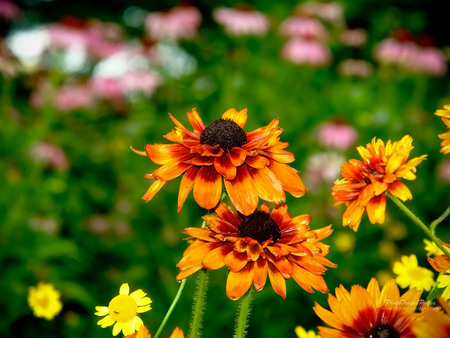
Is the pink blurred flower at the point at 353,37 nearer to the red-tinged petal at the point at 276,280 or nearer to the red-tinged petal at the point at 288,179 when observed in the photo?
the red-tinged petal at the point at 288,179

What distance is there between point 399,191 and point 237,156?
204mm

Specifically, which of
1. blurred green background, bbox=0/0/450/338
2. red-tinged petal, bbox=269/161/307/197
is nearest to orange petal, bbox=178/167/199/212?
red-tinged petal, bbox=269/161/307/197

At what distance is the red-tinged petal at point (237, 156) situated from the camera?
625mm

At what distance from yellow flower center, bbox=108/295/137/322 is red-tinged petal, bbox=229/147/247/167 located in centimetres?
22

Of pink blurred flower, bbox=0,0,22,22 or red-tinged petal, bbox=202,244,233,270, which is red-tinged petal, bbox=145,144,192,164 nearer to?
red-tinged petal, bbox=202,244,233,270

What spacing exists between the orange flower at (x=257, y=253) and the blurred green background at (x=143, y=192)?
78 centimetres

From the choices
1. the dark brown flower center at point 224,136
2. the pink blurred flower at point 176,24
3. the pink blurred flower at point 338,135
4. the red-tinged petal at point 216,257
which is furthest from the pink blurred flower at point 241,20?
the red-tinged petal at point 216,257

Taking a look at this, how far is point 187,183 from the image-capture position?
2.12ft

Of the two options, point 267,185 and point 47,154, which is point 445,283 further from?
point 47,154

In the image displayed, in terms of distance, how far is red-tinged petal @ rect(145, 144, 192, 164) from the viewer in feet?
2.16

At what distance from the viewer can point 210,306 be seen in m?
1.76

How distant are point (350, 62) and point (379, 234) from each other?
2115mm

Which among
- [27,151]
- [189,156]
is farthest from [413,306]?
[27,151]

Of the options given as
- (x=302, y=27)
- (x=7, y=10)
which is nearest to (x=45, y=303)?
(x=7, y=10)
